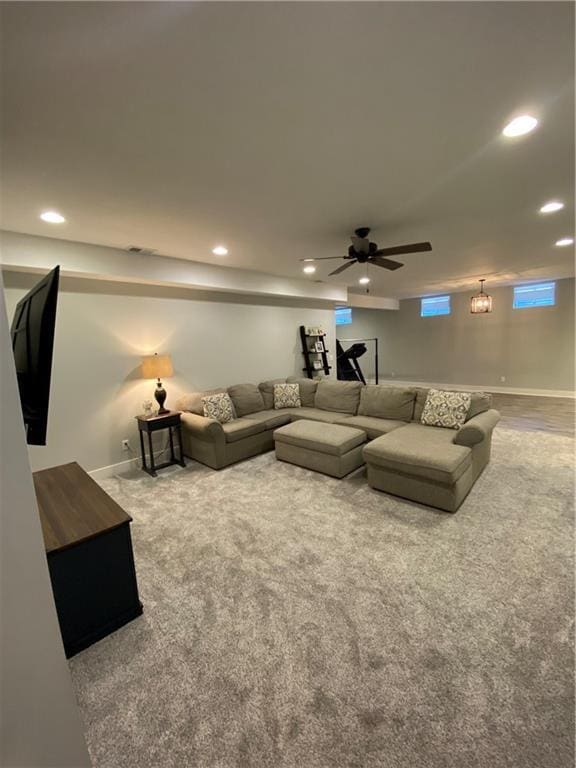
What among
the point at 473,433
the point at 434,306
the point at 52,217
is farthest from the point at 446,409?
the point at 434,306

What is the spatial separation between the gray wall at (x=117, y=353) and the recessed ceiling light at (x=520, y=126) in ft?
12.2

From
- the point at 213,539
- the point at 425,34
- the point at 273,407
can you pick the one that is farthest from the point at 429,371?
the point at 425,34

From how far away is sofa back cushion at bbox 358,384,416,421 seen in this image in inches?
156

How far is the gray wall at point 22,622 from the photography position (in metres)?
0.74

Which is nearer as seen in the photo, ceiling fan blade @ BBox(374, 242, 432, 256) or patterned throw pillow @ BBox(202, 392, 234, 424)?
ceiling fan blade @ BBox(374, 242, 432, 256)

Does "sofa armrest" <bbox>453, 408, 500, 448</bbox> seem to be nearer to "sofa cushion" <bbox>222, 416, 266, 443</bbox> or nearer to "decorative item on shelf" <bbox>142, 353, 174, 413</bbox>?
"sofa cushion" <bbox>222, 416, 266, 443</bbox>

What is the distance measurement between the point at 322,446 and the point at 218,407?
1.51 meters

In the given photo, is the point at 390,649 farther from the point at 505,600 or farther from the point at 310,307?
the point at 310,307

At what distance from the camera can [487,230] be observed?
3348mm

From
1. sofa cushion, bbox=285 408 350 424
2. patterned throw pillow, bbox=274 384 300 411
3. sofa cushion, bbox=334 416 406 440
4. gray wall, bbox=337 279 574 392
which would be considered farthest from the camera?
gray wall, bbox=337 279 574 392

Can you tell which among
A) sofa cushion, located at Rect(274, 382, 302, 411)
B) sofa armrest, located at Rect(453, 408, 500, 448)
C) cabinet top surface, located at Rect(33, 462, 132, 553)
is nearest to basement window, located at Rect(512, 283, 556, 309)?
sofa armrest, located at Rect(453, 408, 500, 448)

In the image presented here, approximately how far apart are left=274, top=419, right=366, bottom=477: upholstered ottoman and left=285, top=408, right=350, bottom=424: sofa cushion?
0.30 meters

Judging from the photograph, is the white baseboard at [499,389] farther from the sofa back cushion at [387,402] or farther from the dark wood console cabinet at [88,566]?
the dark wood console cabinet at [88,566]

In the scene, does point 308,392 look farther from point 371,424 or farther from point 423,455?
point 423,455
